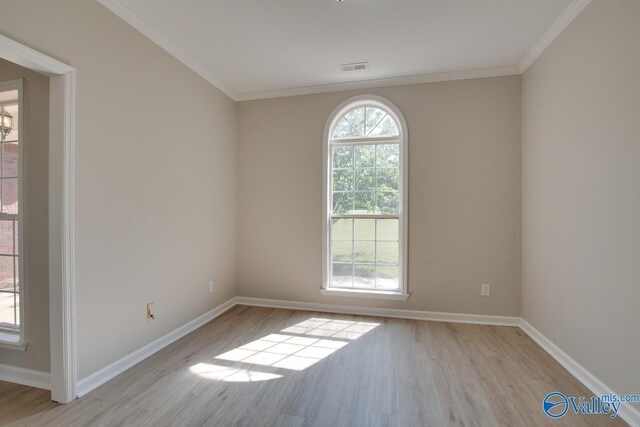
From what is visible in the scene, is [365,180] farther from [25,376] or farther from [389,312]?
[25,376]

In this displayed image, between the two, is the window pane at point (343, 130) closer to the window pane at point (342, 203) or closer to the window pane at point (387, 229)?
the window pane at point (342, 203)

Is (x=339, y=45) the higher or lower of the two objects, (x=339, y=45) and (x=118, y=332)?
the higher

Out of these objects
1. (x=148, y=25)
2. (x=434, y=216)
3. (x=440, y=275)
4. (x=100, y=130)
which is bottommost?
(x=440, y=275)

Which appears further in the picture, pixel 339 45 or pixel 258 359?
pixel 339 45

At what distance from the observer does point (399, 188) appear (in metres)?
3.39

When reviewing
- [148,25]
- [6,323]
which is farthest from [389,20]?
[6,323]

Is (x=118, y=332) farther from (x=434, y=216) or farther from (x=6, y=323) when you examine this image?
(x=434, y=216)

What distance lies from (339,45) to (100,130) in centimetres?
205

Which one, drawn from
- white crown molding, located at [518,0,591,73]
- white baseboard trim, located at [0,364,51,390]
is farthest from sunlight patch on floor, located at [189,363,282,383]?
white crown molding, located at [518,0,591,73]

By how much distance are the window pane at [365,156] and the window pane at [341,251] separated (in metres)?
0.97

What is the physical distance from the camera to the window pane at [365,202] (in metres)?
3.50

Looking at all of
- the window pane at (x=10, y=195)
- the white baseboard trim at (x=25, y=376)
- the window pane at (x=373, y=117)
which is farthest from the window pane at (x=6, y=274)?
the window pane at (x=373, y=117)

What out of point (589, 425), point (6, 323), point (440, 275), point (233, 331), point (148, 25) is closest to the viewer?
point (589, 425)

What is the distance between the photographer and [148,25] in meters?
2.35
